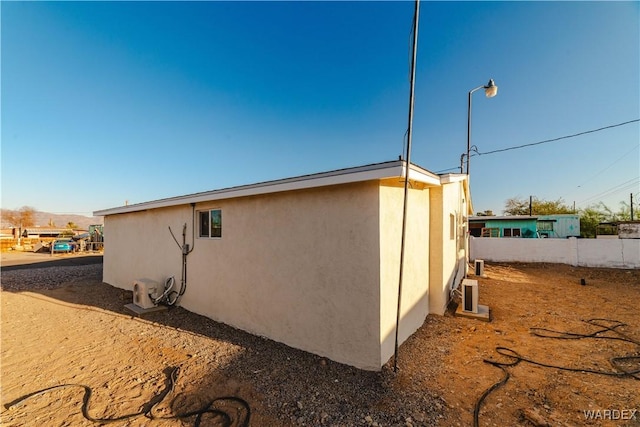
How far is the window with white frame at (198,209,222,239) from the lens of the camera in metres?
5.47

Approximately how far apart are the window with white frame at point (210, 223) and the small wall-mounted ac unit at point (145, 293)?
6.08 ft

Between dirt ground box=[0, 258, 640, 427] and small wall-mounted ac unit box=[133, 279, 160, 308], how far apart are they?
20.4 inches

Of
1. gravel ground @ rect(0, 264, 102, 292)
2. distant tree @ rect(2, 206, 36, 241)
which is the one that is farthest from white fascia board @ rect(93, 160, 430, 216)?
distant tree @ rect(2, 206, 36, 241)

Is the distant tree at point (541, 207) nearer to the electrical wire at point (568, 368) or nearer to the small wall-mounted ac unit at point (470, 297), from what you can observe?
the electrical wire at point (568, 368)

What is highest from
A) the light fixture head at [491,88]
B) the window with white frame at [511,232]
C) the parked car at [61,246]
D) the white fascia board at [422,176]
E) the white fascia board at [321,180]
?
the light fixture head at [491,88]

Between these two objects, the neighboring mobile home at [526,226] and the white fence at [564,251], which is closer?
the white fence at [564,251]

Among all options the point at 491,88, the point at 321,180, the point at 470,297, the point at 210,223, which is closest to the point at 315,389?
the point at 321,180

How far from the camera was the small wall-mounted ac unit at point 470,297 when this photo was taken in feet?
18.0

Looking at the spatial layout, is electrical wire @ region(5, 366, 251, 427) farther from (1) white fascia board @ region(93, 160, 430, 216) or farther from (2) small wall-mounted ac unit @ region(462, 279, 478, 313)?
(2) small wall-mounted ac unit @ region(462, 279, 478, 313)

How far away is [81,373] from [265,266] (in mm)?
2761

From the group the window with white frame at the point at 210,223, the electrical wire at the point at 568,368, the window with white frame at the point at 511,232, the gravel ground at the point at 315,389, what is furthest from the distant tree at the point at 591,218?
the window with white frame at the point at 210,223

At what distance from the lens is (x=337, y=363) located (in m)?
3.58

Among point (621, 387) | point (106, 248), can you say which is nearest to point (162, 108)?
point (106, 248)

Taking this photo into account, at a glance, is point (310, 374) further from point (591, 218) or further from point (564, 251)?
point (591, 218)
